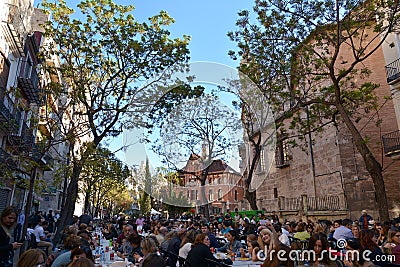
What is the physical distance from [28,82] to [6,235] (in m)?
13.8

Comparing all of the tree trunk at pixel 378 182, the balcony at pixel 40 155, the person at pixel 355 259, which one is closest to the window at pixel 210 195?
the person at pixel 355 259

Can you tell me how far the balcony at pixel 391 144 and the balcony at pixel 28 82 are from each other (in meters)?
18.2

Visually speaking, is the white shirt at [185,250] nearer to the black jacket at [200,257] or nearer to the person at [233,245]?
the black jacket at [200,257]

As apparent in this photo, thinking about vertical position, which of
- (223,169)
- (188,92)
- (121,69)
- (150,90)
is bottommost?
(223,169)

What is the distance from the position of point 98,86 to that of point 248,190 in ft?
29.3

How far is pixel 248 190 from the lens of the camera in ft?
51.0

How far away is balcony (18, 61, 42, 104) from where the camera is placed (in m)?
16.1

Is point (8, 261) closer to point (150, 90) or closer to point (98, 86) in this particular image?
point (150, 90)

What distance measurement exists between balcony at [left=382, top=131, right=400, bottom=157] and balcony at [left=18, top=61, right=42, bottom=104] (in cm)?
1821

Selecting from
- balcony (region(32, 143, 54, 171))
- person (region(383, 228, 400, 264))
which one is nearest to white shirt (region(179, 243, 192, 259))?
person (region(383, 228, 400, 264))

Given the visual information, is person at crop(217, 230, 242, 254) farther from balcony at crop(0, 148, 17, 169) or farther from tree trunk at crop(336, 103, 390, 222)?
balcony at crop(0, 148, 17, 169)

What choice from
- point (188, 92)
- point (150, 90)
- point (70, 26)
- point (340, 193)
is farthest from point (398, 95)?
point (70, 26)

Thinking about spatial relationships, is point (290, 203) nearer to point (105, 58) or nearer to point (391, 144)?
point (391, 144)

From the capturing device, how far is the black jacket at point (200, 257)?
553 cm
